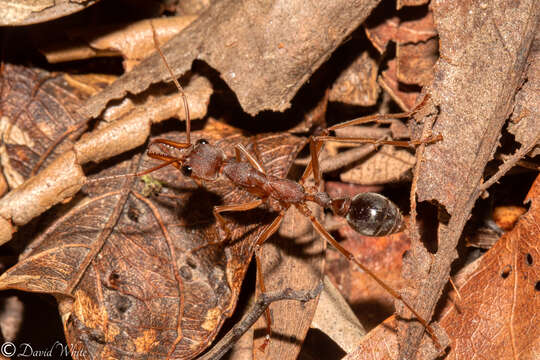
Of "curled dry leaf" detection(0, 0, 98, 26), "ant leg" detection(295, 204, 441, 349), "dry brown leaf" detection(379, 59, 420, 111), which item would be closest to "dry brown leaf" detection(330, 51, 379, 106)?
"dry brown leaf" detection(379, 59, 420, 111)

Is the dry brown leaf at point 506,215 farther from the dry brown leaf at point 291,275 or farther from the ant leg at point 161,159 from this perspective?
the ant leg at point 161,159

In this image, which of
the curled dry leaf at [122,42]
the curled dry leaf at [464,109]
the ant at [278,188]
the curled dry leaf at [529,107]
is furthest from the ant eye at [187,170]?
the curled dry leaf at [529,107]

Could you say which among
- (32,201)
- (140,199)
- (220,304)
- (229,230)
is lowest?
(220,304)

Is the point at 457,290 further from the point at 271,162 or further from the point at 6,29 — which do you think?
the point at 6,29

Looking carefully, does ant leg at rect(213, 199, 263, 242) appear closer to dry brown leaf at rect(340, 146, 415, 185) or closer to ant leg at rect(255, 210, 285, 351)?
ant leg at rect(255, 210, 285, 351)

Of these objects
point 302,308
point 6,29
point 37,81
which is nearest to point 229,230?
point 302,308

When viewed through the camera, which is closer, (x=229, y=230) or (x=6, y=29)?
(x=229, y=230)

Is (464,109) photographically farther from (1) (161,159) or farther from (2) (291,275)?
(1) (161,159)
